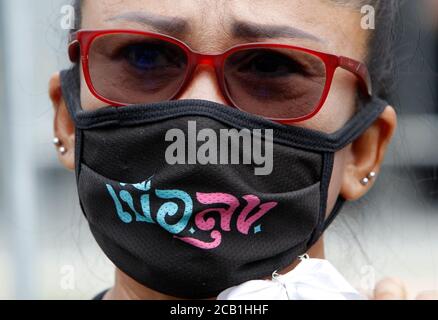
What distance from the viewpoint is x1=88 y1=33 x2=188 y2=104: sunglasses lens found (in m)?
1.66

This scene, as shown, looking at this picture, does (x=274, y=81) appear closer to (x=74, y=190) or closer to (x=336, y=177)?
(x=336, y=177)

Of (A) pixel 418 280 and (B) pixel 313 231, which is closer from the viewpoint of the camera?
(B) pixel 313 231

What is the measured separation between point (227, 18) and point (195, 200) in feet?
1.38

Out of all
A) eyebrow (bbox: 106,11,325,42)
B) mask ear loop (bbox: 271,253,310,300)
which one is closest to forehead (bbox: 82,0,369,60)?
eyebrow (bbox: 106,11,325,42)

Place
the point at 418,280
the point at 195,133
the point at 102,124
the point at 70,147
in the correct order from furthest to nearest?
the point at 418,280
the point at 70,147
the point at 102,124
the point at 195,133

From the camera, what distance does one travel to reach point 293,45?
1.67m

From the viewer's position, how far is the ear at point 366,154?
6.11 ft

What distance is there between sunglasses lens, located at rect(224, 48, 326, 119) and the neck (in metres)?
0.38

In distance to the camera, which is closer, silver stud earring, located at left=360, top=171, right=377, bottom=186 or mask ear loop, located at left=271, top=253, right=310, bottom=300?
mask ear loop, located at left=271, top=253, right=310, bottom=300

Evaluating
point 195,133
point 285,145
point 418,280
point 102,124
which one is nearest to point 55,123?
point 102,124

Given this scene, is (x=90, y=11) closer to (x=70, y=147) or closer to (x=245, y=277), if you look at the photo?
(x=70, y=147)
